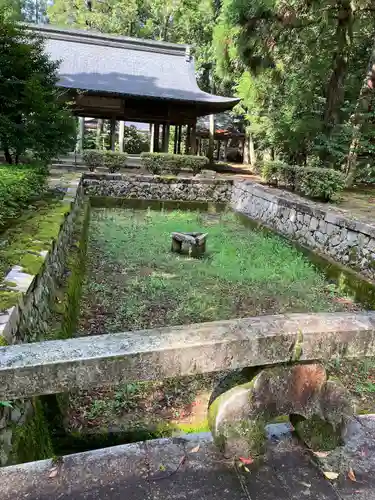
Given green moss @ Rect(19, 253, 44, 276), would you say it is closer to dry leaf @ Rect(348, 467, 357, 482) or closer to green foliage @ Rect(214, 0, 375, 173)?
dry leaf @ Rect(348, 467, 357, 482)

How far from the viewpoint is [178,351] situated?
128cm

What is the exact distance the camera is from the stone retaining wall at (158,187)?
1129cm

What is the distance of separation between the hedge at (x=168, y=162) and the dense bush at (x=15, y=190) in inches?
286

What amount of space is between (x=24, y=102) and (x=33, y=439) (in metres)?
4.89

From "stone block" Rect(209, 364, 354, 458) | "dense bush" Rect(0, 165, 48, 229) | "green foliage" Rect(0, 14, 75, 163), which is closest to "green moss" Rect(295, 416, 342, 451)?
"stone block" Rect(209, 364, 354, 458)

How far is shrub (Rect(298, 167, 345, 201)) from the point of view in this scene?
348 inches

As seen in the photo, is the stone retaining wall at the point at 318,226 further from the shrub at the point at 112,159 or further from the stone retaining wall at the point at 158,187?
the shrub at the point at 112,159

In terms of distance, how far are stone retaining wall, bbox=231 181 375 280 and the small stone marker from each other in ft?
6.57

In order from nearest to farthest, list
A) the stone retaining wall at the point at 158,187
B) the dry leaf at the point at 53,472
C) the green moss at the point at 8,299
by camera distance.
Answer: the dry leaf at the point at 53,472 → the green moss at the point at 8,299 → the stone retaining wall at the point at 158,187

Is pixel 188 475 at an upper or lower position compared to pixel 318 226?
upper

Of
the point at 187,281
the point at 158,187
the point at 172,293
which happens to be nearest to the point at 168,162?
the point at 158,187

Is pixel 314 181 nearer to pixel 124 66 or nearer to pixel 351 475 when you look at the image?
pixel 351 475

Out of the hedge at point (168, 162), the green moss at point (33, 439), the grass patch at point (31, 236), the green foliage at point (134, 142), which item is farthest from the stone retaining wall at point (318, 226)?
the green foliage at point (134, 142)

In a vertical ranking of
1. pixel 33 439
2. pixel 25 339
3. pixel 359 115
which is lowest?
pixel 33 439
